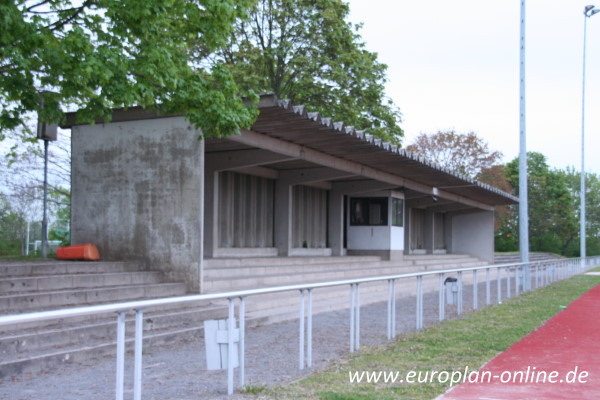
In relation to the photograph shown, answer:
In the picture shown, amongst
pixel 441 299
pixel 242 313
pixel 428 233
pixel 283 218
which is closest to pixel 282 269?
pixel 283 218

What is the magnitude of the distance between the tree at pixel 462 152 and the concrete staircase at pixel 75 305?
40733 mm

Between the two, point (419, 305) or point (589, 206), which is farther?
point (589, 206)

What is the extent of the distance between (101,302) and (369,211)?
1648 cm

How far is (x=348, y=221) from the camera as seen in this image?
26797 millimetres

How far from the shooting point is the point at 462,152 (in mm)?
51500

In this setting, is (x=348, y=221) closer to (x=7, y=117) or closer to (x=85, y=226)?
(x=85, y=226)

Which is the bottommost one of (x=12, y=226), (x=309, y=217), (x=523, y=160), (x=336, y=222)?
(x=12, y=226)

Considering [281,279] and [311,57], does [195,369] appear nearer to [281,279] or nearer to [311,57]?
[281,279]

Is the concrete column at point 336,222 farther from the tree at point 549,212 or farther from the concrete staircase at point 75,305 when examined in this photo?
the tree at point 549,212

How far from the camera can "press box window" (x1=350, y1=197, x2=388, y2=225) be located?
1035 inches

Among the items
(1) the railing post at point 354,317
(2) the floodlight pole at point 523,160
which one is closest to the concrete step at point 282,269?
(2) the floodlight pole at point 523,160

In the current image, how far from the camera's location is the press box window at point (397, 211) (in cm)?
2647

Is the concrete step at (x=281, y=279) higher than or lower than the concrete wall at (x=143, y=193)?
lower

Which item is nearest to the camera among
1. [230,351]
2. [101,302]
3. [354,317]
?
[230,351]
